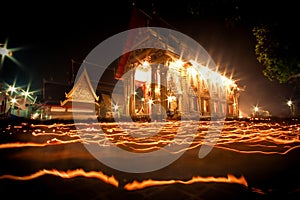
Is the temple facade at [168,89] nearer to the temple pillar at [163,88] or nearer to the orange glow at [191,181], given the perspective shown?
the temple pillar at [163,88]

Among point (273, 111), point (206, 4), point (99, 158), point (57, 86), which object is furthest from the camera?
point (273, 111)

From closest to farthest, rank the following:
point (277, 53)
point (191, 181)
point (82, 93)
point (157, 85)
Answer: point (191, 181), point (277, 53), point (157, 85), point (82, 93)

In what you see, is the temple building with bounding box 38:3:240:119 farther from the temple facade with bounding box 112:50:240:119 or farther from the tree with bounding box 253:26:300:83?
the tree with bounding box 253:26:300:83

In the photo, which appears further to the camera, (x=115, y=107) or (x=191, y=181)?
(x=115, y=107)

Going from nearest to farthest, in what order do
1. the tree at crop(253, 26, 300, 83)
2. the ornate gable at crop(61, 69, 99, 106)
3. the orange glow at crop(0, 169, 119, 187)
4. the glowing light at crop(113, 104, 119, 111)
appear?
Answer: the orange glow at crop(0, 169, 119, 187)
the tree at crop(253, 26, 300, 83)
the ornate gable at crop(61, 69, 99, 106)
the glowing light at crop(113, 104, 119, 111)

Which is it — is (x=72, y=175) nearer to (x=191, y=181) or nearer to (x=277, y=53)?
(x=191, y=181)

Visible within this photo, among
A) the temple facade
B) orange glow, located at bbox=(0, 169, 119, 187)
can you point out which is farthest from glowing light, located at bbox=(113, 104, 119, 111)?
orange glow, located at bbox=(0, 169, 119, 187)

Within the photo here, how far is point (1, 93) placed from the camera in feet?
56.6

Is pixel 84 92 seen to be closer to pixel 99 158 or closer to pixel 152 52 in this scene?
pixel 152 52

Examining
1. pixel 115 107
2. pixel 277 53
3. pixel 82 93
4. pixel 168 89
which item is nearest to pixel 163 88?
pixel 168 89

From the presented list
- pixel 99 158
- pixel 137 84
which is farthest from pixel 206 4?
pixel 137 84

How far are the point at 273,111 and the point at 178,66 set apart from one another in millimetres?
26201

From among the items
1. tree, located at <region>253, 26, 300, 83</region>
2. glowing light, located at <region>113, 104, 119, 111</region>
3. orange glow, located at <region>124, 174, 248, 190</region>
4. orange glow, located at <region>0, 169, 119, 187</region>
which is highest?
tree, located at <region>253, 26, 300, 83</region>

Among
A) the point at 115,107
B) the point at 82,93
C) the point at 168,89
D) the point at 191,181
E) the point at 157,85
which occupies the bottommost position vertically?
the point at 191,181
